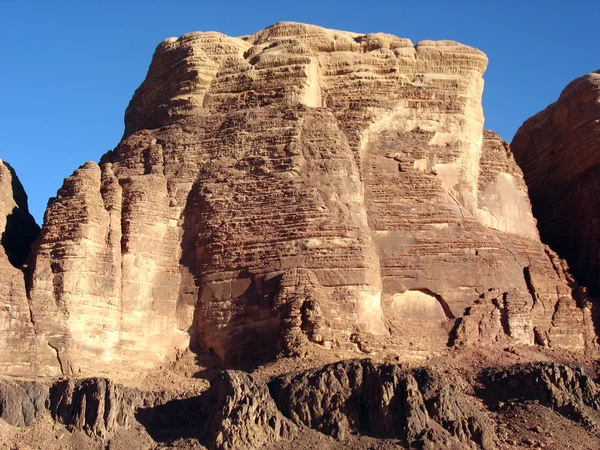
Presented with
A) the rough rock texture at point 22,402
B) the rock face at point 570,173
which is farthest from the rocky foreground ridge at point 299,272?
the rock face at point 570,173

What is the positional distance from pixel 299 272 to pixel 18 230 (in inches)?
361

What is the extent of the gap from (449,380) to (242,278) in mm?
7149

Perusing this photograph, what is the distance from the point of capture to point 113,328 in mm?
35094

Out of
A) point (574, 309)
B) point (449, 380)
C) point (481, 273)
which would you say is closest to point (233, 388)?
point (449, 380)

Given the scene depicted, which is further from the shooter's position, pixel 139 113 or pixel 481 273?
pixel 139 113

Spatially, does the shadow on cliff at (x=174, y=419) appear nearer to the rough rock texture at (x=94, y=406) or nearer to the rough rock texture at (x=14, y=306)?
the rough rock texture at (x=94, y=406)

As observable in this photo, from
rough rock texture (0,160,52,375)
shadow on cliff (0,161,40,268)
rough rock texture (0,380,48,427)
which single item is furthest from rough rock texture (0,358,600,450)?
shadow on cliff (0,161,40,268)

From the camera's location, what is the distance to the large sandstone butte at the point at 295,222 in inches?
1377

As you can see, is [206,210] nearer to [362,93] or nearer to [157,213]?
[157,213]

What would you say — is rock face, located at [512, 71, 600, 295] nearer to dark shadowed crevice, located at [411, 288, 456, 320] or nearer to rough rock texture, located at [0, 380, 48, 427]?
dark shadowed crevice, located at [411, 288, 456, 320]

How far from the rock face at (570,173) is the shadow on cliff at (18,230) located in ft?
56.9

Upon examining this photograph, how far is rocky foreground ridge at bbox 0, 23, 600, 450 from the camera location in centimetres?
3030

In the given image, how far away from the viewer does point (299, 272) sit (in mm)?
35281

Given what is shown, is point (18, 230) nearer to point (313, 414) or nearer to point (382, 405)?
point (313, 414)
